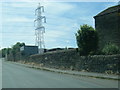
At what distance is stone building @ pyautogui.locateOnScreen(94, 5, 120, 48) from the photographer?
115 feet

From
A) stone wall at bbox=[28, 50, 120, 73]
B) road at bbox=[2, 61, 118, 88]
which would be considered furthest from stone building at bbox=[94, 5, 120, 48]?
road at bbox=[2, 61, 118, 88]

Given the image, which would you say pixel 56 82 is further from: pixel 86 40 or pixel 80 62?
pixel 86 40

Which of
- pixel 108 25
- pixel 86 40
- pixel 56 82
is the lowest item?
pixel 56 82

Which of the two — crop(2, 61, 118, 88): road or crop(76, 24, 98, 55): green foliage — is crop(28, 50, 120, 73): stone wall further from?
crop(2, 61, 118, 88): road

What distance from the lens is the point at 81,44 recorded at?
27.9 m

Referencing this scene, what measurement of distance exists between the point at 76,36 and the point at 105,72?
7.51 meters

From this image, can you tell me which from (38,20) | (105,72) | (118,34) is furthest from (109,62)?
(38,20)

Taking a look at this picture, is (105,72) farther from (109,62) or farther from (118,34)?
(118,34)

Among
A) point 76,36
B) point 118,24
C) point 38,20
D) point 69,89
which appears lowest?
point 69,89

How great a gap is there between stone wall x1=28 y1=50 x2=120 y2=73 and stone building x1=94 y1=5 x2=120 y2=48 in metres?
6.61

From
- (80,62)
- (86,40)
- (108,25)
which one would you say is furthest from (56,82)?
(108,25)

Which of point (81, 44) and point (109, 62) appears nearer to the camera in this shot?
point (109, 62)

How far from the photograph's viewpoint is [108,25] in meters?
37.0

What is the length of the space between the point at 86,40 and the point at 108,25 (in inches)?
412
